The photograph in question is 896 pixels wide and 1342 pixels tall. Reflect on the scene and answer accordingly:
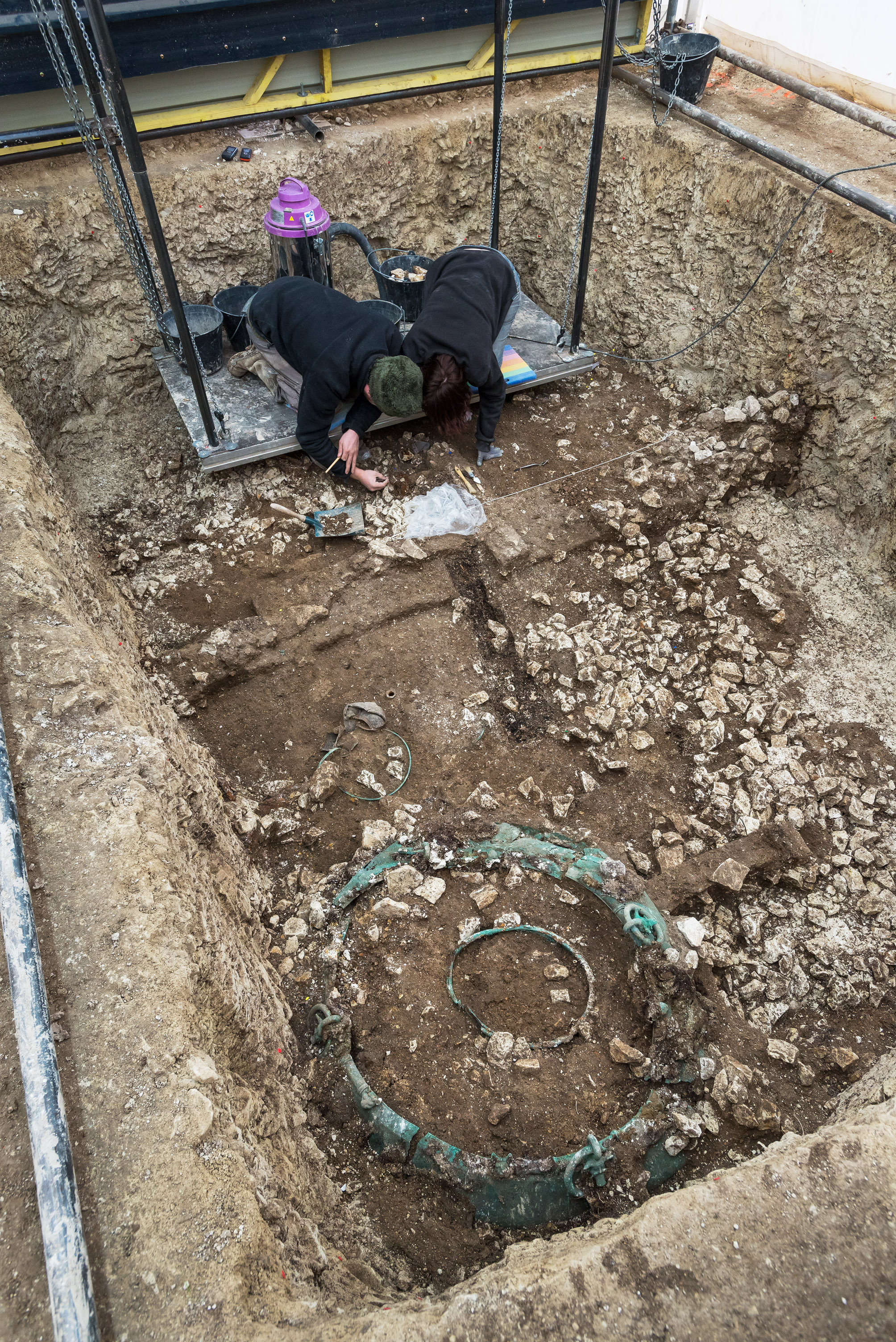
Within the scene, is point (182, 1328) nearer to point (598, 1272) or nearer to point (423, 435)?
point (598, 1272)

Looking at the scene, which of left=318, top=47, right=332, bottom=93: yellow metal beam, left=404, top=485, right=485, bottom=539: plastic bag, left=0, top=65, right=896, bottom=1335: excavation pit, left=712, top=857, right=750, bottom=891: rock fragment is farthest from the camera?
left=318, top=47, right=332, bottom=93: yellow metal beam

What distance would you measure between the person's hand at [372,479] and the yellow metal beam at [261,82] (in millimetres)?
2760

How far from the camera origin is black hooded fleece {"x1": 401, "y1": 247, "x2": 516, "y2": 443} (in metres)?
3.86

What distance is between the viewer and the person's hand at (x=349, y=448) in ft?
13.6

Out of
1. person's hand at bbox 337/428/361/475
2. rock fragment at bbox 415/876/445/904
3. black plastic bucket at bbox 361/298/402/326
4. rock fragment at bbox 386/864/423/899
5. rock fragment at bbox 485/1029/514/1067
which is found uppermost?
black plastic bucket at bbox 361/298/402/326

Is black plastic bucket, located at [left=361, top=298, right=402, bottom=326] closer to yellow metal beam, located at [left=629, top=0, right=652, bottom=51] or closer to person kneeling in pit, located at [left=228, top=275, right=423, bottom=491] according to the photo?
person kneeling in pit, located at [left=228, top=275, right=423, bottom=491]

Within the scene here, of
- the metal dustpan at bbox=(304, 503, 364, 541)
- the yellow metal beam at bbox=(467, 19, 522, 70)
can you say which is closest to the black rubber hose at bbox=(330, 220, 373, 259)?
the metal dustpan at bbox=(304, 503, 364, 541)

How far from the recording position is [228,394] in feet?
15.1

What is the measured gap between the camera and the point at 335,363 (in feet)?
12.7

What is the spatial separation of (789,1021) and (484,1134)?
120 centimetres

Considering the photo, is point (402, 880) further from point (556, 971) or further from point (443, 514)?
point (443, 514)

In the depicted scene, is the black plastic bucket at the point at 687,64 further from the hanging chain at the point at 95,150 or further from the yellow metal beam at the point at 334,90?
the hanging chain at the point at 95,150

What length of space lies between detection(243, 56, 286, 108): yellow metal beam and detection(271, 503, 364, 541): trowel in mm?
2890

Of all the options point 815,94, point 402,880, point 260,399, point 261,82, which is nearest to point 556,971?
point 402,880
